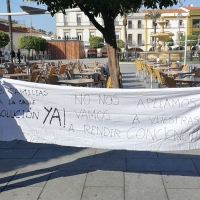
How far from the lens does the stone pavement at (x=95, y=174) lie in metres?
3.89

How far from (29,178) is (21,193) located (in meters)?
0.42

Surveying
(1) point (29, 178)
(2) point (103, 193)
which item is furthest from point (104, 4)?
(2) point (103, 193)

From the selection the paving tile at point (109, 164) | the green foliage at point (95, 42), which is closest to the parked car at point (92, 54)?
the green foliage at point (95, 42)

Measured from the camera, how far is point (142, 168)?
465cm

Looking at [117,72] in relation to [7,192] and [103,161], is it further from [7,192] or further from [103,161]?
[7,192]

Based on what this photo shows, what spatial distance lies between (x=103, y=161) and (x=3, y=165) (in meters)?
1.35

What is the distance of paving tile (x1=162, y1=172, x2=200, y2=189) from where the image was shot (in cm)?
404

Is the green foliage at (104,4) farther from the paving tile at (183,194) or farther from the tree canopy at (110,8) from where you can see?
the paving tile at (183,194)

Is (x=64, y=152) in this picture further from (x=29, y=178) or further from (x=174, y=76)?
(x=174, y=76)

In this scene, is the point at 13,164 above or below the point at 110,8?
below

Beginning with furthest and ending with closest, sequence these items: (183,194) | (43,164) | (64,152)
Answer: (64,152) → (43,164) → (183,194)

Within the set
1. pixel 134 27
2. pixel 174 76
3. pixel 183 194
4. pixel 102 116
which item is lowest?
pixel 183 194

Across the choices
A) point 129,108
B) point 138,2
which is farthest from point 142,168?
point 138,2

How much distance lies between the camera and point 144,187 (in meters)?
4.04
